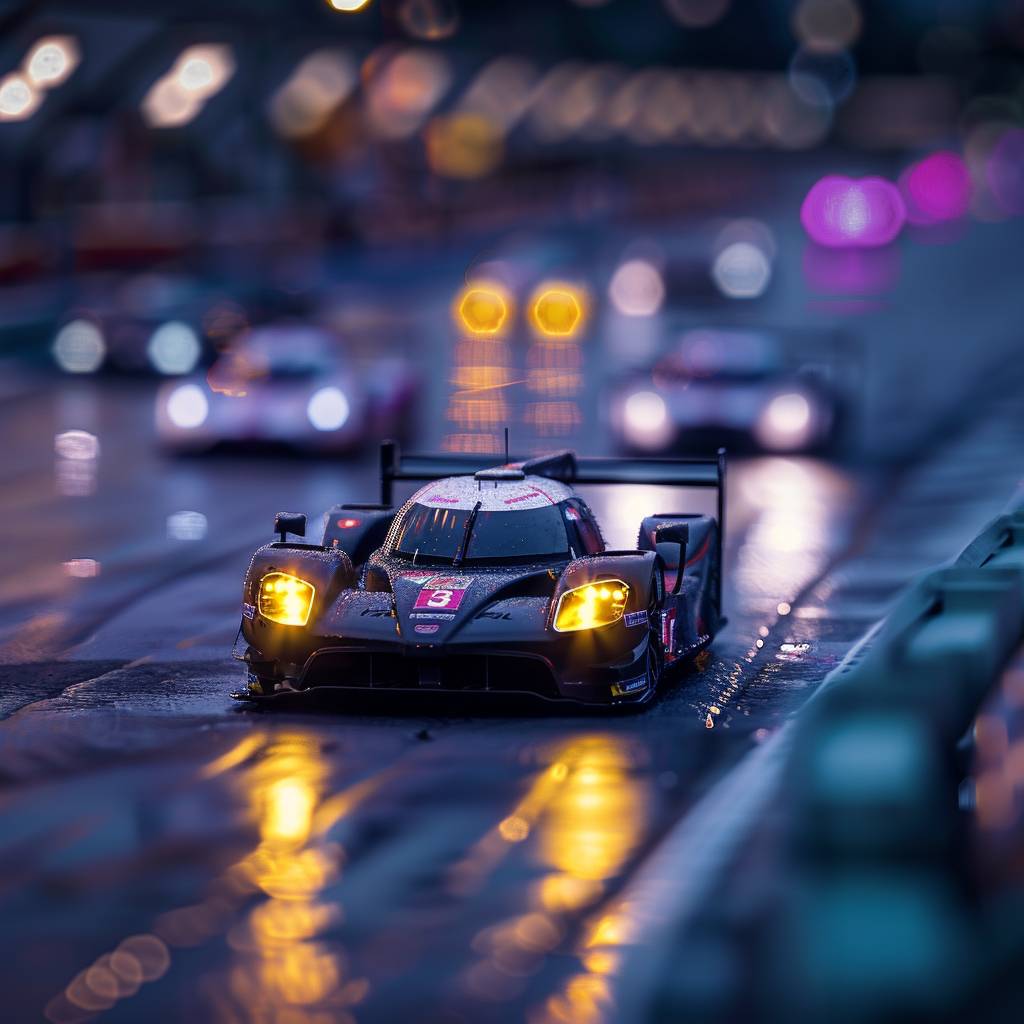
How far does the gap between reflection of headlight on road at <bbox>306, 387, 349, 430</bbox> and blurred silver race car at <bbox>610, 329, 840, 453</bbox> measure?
3390 mm

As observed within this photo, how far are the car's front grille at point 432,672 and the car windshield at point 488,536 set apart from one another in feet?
3.01

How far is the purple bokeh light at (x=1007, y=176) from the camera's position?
9325cm

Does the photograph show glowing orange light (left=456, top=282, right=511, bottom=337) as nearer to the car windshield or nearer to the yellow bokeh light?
the yellow bokeh light

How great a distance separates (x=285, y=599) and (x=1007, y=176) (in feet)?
308

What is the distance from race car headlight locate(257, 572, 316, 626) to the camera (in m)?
10.4

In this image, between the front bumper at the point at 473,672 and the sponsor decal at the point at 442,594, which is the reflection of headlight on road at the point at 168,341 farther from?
the front bumper at the point at 473,672

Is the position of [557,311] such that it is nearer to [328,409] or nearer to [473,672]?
[328,409]

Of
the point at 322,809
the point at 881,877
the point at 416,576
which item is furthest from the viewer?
the point at 416,576

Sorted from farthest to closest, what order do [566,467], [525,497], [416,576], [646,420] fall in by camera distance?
1. [646,420]
2. [566,467]
3. [525,497]
4. [416,576]

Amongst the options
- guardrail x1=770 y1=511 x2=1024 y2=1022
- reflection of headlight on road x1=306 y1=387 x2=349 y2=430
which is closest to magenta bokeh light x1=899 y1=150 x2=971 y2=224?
reflection of headlight on road x1=306 y1=387 x2=349 y2=430

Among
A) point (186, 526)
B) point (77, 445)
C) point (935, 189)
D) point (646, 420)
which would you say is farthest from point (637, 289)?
point (935, 189)

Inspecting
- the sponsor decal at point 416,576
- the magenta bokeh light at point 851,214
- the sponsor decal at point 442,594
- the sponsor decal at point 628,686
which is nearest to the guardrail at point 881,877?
the sponsor decal at point 628,686

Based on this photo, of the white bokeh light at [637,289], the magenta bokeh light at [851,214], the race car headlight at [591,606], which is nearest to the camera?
the race car headlight at [591,606]

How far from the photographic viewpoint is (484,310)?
4253 cm
